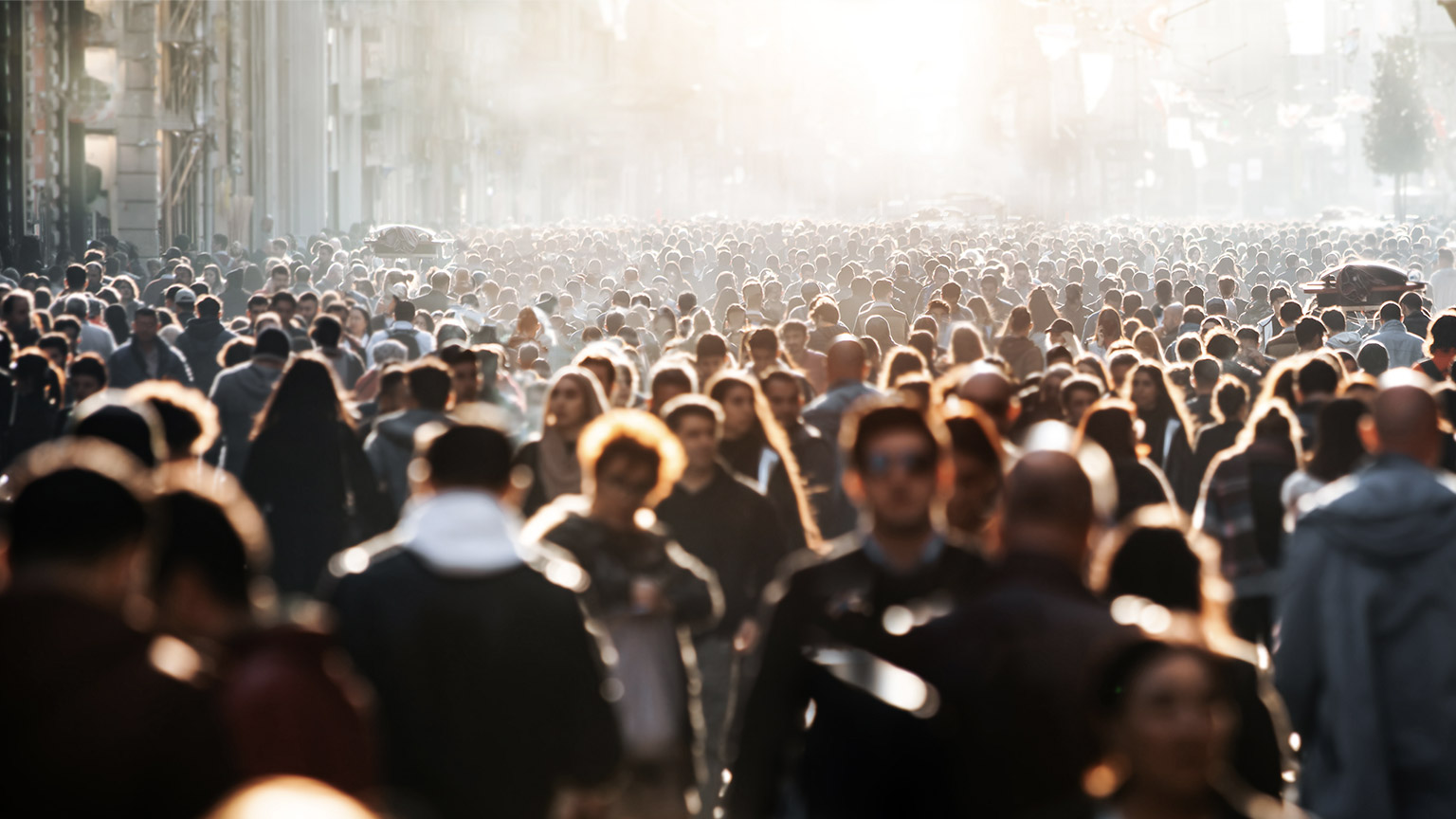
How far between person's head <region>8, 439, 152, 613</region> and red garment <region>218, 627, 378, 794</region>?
249 millimetres

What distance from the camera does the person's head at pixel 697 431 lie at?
7043mm

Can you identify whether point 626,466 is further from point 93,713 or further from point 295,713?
point 93,713

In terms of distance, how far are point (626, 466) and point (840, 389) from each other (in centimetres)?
473

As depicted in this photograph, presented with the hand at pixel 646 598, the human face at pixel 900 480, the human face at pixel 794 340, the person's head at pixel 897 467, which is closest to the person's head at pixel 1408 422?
the person's head at pixel 897 467

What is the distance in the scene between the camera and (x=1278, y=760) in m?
4.29

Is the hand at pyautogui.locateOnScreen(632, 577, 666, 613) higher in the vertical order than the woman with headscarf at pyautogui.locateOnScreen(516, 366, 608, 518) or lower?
lower

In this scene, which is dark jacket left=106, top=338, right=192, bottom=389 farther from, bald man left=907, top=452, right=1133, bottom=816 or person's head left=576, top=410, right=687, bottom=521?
bald man left=907, top=452, right=1133, bottom=816

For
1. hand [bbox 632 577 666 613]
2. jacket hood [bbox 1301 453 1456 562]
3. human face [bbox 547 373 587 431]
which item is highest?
human face [bbox 547 373 587 431]

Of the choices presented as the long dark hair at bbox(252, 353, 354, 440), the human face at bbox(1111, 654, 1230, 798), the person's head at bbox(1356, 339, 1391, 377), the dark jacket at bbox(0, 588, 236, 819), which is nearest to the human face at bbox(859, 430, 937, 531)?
the human face at bbox(1111, 654, 1230, 798)

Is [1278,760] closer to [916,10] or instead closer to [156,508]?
[156,508]

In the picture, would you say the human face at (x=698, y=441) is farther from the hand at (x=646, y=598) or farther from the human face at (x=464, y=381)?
the human face at (x=464, y=381)

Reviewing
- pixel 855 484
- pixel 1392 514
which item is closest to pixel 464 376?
pixel 855 484

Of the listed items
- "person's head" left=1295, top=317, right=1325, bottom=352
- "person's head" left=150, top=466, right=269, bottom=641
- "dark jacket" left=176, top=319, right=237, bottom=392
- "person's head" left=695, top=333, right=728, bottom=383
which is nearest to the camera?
"person's head" left=150, top=466, right=269, bottom=641

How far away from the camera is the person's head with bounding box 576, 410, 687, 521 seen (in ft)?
18.4
